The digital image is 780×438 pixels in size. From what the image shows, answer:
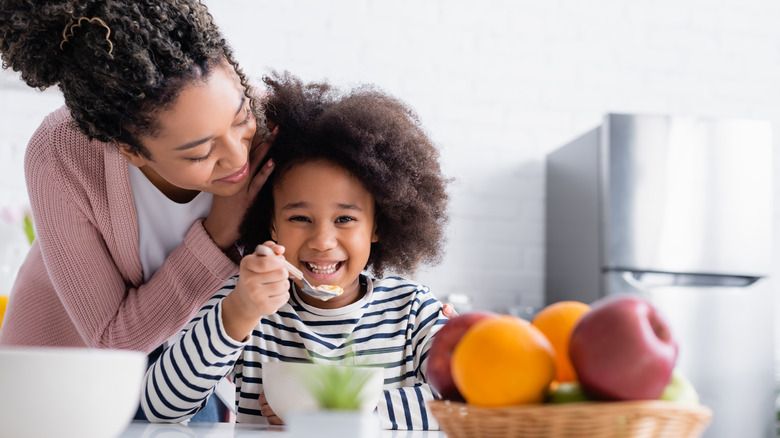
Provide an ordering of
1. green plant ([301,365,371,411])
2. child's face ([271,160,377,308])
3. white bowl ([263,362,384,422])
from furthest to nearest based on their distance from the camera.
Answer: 1. child's face ([271,160,377,308])
2. white bowl ([263,362,384,422])
3. green plant ([301,365,371,411])

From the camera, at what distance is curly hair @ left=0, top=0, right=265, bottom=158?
0.92 metres

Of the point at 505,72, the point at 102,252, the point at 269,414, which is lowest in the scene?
the point at 269,414

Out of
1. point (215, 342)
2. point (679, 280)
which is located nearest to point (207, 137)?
point (215, 342)

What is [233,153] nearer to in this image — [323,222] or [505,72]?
[323,222]

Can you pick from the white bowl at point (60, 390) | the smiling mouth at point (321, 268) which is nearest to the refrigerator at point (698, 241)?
the smiling mouth at point (321, 268)

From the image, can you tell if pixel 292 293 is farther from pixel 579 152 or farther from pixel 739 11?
pixel 739 11

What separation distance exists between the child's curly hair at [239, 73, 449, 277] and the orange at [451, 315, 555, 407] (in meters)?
0.71

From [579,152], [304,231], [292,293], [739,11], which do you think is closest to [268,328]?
[292,293]

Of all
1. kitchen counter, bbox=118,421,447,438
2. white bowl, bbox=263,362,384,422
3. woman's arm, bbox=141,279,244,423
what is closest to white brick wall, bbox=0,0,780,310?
woman's arm, bbox=141,279,244,423

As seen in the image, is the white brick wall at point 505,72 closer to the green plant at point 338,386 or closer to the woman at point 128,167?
the woman at point 128,167

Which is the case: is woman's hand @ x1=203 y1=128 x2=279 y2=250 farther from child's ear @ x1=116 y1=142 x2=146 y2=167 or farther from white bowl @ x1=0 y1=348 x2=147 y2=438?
white bowl @ x1=0 y1=348 x2=147 y2=438

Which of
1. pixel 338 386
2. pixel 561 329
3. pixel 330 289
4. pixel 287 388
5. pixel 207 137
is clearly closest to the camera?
pixel 338 386

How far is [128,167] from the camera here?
1222 millimetres

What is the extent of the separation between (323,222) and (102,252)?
38 cm
